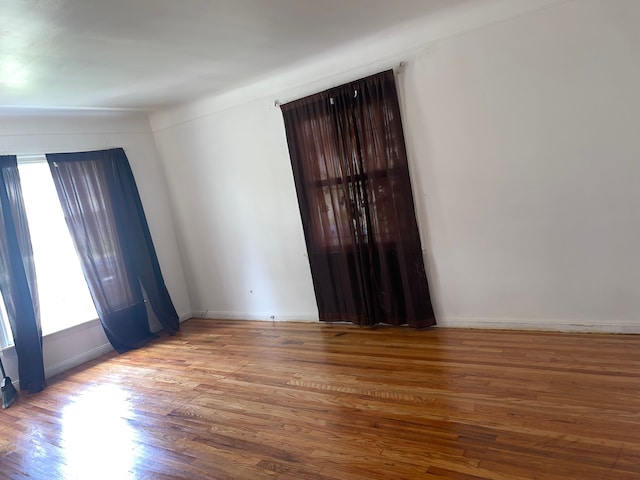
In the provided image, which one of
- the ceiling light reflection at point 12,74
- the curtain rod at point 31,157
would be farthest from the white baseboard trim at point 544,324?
the curtain rod at point 31,157

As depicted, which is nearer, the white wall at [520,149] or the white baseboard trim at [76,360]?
the white wall at [520,149]

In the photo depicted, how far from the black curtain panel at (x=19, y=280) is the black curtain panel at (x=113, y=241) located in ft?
1.29

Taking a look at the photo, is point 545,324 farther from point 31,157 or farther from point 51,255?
point 31,157

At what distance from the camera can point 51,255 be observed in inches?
170

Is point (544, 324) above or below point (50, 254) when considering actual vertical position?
below

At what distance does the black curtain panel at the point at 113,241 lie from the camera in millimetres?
4383

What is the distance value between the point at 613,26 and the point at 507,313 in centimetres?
218

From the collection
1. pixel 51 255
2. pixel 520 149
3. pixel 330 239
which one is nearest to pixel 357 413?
pixel 330 239

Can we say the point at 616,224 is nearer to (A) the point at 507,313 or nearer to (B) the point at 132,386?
(A) the point at 507,313

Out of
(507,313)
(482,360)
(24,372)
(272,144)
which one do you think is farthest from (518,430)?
(24,372)

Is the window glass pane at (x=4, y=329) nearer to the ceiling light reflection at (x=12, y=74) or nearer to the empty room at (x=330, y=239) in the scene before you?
the empty room at (x=330, y=239)

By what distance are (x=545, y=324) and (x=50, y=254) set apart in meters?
4.69

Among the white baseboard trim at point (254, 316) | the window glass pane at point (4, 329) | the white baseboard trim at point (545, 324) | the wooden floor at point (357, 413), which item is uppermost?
the window glass pane at point (4, 329)

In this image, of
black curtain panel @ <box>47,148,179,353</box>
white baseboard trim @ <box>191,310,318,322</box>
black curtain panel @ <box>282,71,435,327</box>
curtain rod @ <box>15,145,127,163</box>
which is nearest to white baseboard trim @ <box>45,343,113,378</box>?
black curtain panel @ <box>47,148,179,353</box>
